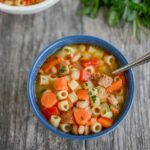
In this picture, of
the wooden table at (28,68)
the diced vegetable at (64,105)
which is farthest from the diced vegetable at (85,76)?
the wooden table at (28,68)

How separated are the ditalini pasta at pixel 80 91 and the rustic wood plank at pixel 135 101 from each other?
13cm

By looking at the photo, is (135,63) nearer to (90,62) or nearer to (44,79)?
(90,62)

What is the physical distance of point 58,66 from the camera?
1.34m

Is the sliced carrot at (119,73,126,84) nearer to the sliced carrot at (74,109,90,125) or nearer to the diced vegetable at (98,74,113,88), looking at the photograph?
the diced vegetable at (98,74,113,88)

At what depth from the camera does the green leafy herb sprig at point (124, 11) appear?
1517 mm

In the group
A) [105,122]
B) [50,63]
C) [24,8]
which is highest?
[24,8]

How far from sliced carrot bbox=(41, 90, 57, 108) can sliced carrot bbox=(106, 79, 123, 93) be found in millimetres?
186

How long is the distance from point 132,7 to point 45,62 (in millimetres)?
428

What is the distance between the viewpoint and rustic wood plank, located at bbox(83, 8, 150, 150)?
4.52 ft

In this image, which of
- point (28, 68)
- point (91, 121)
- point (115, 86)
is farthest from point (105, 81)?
point (28, 68)

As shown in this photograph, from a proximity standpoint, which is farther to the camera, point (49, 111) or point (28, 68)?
point (28, 68)

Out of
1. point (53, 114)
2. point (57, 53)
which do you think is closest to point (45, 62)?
point (57, 53)

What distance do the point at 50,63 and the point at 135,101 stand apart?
357 mm

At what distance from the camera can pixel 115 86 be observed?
1306mm
